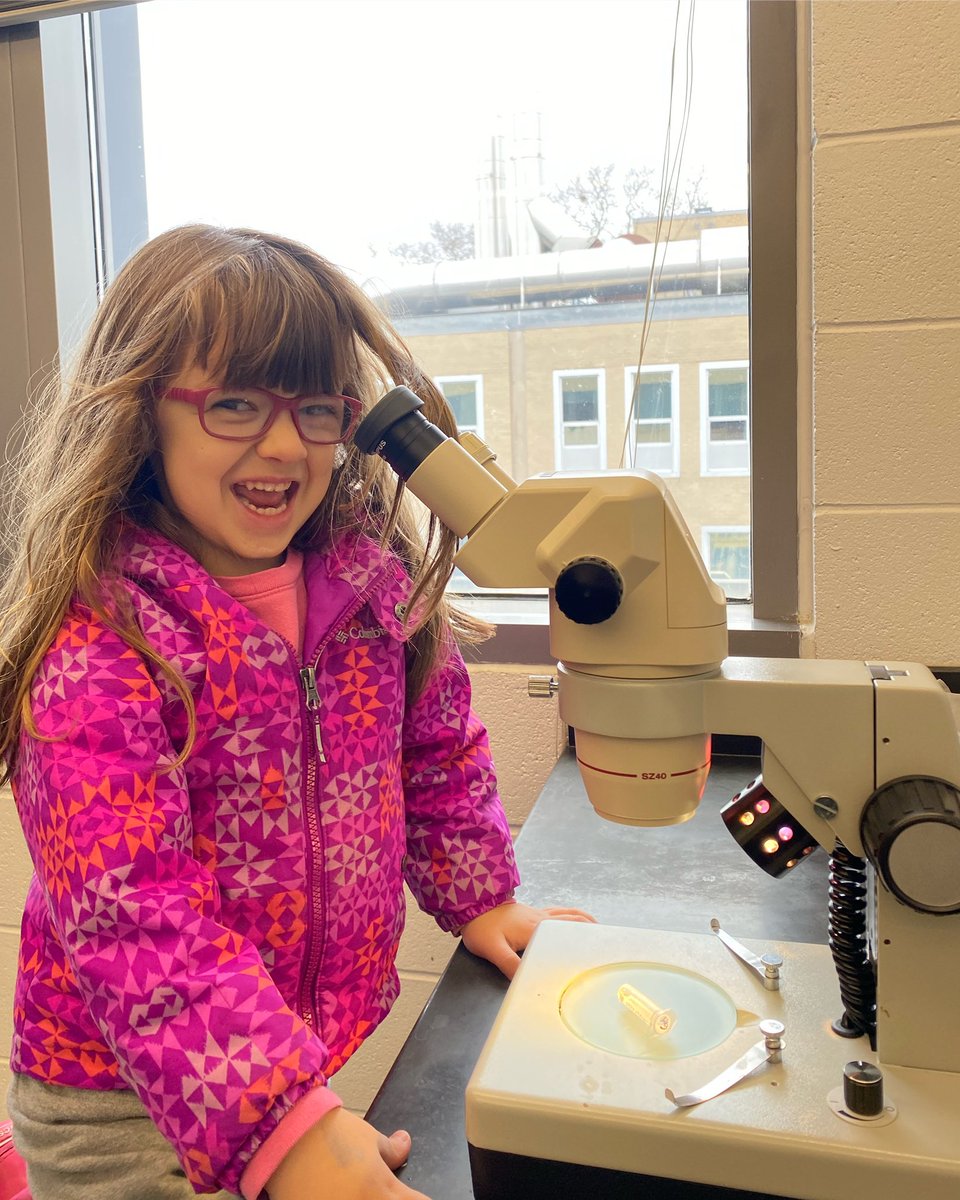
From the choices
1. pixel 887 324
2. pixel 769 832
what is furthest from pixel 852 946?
pixel 887 324

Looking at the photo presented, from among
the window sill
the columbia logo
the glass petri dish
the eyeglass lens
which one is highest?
the eyeglass lens

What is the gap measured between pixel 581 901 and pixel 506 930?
0.30 feet

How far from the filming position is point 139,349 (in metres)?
0.87

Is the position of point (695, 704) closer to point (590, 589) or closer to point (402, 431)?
point (590, 589)

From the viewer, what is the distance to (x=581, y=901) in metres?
0.97

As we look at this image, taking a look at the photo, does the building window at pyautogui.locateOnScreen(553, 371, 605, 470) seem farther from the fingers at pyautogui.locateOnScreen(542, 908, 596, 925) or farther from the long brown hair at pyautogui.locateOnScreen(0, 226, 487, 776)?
the fingers at pyautogui.locateOnScreen(542, 908, 596, 925)

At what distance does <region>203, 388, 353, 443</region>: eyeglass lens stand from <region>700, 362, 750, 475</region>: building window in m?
0.83

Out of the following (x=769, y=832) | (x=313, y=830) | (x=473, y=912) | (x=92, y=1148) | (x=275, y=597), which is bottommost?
(x=92, y=1148)

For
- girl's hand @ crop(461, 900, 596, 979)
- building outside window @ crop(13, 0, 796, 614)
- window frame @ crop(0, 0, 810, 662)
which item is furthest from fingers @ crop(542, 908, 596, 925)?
building outside window @ crop(13, 0, 796, 614)

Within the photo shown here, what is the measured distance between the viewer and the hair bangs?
0.87 metres

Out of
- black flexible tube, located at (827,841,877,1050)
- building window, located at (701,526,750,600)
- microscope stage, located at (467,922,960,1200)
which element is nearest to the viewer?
microscope stage, located at (467,922,960,1200)

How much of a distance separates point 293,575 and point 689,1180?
66cm

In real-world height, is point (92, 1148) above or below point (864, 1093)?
below

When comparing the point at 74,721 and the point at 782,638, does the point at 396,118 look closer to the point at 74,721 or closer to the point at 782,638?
the point at 782,638
